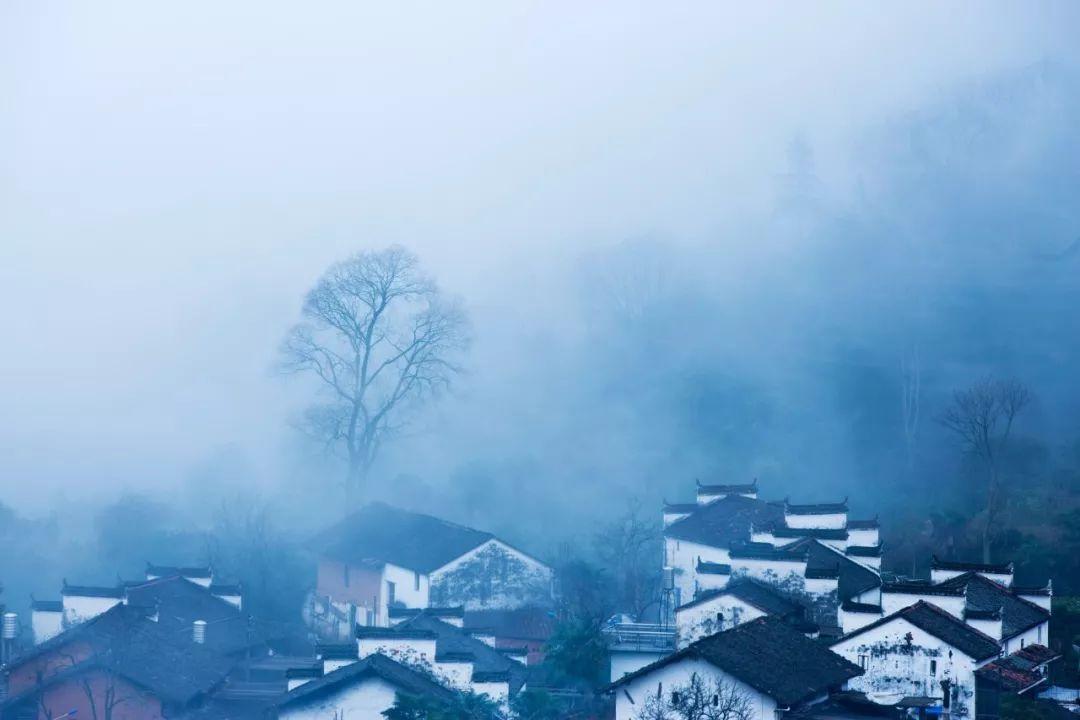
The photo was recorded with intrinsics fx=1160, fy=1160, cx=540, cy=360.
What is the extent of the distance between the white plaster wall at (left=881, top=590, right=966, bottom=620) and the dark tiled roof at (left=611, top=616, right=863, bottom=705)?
2.17 meters

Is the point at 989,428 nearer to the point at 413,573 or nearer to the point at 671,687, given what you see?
the point at 413,573

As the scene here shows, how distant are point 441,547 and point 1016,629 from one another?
17.1m

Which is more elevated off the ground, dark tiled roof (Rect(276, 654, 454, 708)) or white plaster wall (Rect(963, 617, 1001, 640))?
white plaster wall (Rect(963, 617, 1001, 640))

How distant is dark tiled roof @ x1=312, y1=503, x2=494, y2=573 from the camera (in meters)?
36.3

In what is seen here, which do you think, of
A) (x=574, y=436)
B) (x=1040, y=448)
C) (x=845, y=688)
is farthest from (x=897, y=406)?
(x=845, y=688)

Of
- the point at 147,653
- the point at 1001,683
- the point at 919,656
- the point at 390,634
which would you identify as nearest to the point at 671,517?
the point at 919,656

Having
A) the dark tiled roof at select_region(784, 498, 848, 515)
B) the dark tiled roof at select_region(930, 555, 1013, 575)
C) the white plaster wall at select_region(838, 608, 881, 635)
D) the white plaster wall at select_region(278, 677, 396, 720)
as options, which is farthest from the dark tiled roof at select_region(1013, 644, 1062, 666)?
the white plaster wall at select_region(278, 677, 396, 720)

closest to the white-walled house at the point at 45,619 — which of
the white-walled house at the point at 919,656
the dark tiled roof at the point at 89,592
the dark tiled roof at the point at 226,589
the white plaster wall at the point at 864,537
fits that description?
the dark tiled roof at the point at 89,592

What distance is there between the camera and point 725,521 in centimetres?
3731

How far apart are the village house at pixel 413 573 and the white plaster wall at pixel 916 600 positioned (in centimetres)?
1191

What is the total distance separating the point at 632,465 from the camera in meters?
53.8

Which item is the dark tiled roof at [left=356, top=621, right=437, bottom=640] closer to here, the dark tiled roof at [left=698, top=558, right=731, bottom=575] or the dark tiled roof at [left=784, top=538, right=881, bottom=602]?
the dark tiled roof at [left=698, top=558, right=731, bottom=575]

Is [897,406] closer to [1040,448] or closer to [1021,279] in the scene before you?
[1040,448]

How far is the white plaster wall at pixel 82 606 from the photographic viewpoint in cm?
3269
